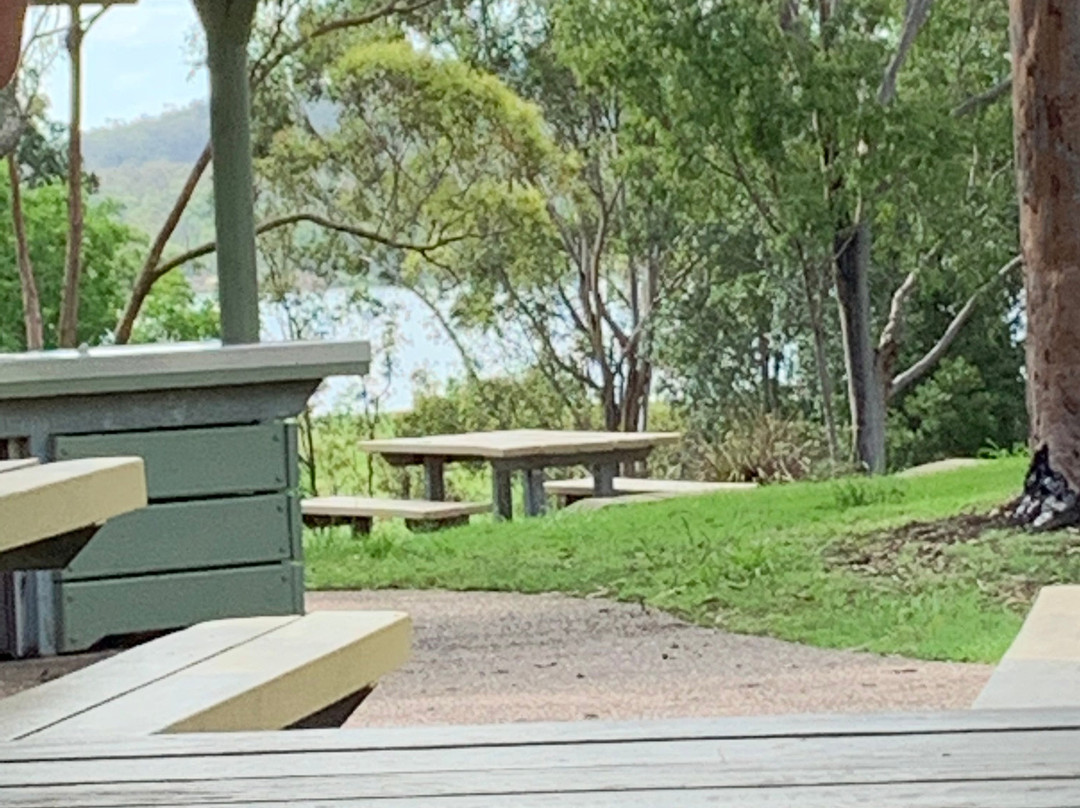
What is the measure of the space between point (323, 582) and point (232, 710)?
603 centimetres

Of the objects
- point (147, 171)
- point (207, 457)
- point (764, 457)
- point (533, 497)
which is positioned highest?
point (147, 171)

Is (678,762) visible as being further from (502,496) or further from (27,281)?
(27,281)

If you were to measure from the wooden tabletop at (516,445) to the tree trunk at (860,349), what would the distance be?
3.17 metres

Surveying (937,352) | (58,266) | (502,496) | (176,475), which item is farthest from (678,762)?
(58,266)

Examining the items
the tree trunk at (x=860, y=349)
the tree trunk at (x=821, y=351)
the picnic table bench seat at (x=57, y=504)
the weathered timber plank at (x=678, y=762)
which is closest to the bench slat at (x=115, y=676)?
the picnic table bench seat at (x=57, y=504)

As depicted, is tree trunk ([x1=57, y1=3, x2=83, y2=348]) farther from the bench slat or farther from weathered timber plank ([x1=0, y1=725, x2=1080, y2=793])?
weathered timber plank ([x1=0, y1=725, x2=1080, y2=793])

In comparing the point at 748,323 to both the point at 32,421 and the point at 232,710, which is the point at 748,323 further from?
the point at 232,710

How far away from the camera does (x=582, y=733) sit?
1428 mm

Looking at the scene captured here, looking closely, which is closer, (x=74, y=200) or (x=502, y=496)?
(x=502, y=496)

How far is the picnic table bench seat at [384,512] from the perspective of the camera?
10742 millimetres

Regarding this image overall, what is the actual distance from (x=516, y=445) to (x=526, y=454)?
86mm

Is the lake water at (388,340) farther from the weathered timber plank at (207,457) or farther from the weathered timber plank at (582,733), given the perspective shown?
the weathered timber plank at (582,733)

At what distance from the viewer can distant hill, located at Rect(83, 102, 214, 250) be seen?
18.5 m

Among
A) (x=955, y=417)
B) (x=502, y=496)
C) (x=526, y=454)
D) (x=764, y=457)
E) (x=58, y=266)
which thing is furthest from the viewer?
(x=58, y=266)
